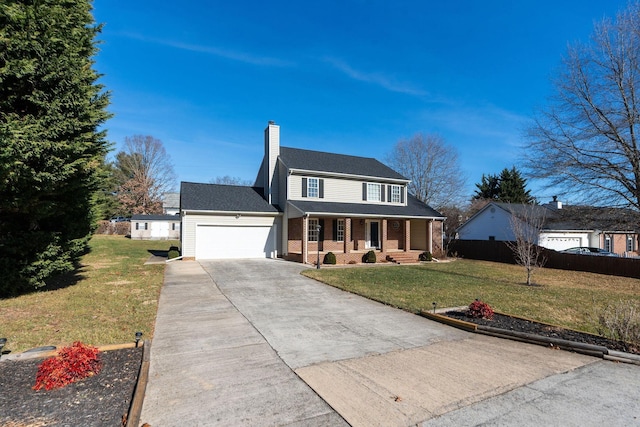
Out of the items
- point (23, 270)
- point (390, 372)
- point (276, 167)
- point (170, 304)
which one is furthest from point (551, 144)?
point (23, 270)

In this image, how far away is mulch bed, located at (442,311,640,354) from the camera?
5727 millimetres

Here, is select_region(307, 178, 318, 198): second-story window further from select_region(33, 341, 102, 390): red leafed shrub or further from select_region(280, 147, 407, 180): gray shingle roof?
select_region(33, 341, 102, 390): red leafed shrub

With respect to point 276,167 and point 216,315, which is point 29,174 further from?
point 276,167

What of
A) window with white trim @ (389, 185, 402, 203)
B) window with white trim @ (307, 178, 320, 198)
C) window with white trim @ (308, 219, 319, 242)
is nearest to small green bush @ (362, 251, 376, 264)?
window with white trim @ (308, 219, 319, 242)

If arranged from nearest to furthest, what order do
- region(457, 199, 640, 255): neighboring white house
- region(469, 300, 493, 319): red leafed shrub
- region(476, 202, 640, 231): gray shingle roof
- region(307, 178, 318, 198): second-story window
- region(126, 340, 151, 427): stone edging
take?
region(126, 340, 151, 427): stone edging
region(469, 300, 493, 319): red leafed shrub
region(476, 202, 640, 231): gray shingle roof
region(457, 199, 640, 255): neighboring white house
region(307, 178, 318, 198): second-story window

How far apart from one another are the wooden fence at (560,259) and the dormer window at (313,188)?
12635mm

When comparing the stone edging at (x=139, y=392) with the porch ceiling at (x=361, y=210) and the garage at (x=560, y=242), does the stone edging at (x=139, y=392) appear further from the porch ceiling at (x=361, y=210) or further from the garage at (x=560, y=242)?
the garage at (x=560, y=242)

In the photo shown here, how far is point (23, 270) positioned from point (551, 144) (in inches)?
947

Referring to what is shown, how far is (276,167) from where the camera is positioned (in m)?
21.9

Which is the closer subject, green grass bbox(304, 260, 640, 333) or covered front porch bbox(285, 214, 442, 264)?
green grass bbox(304, 260, 640, 333)

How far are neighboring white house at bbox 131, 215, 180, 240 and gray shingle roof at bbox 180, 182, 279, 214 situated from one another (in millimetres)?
22457

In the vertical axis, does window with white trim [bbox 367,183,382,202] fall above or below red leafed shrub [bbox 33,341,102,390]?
above

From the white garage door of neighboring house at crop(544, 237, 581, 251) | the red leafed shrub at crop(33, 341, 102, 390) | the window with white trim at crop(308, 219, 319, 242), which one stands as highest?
the window with white trim at crop(308, 219, 319, 242)

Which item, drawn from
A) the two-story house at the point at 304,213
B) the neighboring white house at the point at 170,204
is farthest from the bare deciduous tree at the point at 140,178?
the two-story house at the point at 304,213
